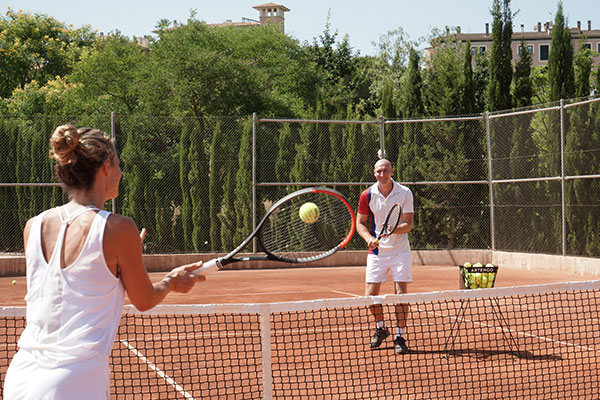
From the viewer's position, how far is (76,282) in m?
2.28

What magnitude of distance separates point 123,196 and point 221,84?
32.7 ft

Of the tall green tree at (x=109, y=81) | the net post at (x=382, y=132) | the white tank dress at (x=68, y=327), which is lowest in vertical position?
the white tank dress at (x=68, y=327)

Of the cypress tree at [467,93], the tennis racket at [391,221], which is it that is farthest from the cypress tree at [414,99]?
the tennis racket at [391,221]

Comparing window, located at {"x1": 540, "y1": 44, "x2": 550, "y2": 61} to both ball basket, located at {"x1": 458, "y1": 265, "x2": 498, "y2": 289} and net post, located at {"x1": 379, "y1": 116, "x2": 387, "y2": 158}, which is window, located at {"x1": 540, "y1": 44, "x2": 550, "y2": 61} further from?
ball basket, located at {"x1": 458, "y1": 265, "x2": 498, "y2": 289}

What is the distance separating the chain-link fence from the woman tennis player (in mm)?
12149

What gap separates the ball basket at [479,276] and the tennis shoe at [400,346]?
0.99 metres

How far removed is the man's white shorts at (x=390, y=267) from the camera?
6.52 metres

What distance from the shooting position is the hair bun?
2.32 meters

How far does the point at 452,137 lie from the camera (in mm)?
14953

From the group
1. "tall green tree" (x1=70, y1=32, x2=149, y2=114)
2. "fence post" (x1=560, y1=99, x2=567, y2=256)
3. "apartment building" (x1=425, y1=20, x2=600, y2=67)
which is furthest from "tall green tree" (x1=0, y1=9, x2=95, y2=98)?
"apartment building" (x1=425, y1=20, x2=600, y2=67)

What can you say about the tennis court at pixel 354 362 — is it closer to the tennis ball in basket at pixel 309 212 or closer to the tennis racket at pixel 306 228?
the tennis racket at pixel 306 228

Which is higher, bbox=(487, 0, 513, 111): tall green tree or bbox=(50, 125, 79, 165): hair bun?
bbox=(487, 0, 513, 111): tall green tree

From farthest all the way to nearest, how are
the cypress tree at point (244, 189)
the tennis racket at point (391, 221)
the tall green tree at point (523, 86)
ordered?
1. the tall green tree at point (523, 86)
2. the cypress tree at point (244, 189)
3. the tennis racket at point (391, 221)

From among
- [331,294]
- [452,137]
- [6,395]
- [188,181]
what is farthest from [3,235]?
[6,395]
